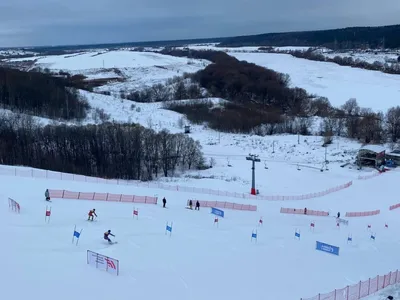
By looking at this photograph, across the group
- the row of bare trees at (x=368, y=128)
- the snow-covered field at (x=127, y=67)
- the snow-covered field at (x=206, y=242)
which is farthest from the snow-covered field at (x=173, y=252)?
the snow-covered field at (x=127, y=67)

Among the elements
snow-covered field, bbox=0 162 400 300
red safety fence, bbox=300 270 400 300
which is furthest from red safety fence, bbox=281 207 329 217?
red safety fence, bbox=300 270 400 300

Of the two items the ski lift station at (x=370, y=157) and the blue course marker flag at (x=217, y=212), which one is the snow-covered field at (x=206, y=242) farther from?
the ski lift station at (x=370, y=157)

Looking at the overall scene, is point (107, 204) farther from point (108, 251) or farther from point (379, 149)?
point (379, 149)

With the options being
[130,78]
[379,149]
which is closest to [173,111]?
[379,149]

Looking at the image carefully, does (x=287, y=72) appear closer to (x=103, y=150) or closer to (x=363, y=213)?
(x=103, y=150)

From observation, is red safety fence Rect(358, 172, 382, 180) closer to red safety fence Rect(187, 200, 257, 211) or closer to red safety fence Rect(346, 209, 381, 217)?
red safety fence Rect(346, 209, 381, 217)
